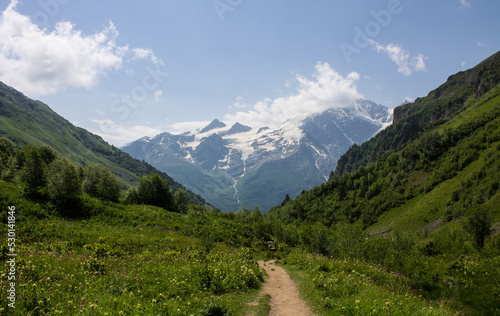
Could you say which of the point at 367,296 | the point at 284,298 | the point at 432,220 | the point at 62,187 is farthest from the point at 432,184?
the point at 62,187

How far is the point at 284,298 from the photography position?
16.6 meters

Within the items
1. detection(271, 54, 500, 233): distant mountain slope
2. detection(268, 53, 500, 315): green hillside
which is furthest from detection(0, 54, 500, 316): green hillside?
detection(271, 54, 500, 233): distant mountain slope

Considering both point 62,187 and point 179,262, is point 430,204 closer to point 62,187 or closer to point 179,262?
point 179,262

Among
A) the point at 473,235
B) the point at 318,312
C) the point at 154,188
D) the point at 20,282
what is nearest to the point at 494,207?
the point at 473,235

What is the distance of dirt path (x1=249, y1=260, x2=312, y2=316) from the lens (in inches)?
545

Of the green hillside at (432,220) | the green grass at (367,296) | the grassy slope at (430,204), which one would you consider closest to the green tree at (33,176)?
the green grass at (367,296)

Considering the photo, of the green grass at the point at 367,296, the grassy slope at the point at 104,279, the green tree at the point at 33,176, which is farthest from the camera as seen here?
the green tree at the point at 33,176

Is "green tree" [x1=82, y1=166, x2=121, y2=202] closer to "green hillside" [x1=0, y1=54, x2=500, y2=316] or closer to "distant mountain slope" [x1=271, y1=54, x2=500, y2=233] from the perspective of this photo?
"green hillside" [x1=0, y1=54, x2=500, y2=316]

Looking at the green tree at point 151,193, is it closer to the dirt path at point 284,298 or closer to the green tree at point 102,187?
the green tree at point 102,187

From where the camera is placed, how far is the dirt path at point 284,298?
1384 cm

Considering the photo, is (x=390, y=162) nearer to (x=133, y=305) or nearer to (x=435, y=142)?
(x=435, y=142)

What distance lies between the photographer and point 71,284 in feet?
36.1

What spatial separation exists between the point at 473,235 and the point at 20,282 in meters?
64.3

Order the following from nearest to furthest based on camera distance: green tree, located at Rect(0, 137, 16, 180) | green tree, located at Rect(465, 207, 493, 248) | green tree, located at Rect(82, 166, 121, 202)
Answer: green tree, located at Rect(465, 207, 493, 248)
green tree, located at Rect(82, 166, 121, 202)
green tree, located at Rect(0, 137, 16, 180)
